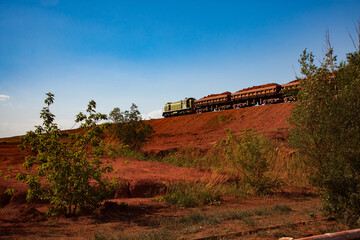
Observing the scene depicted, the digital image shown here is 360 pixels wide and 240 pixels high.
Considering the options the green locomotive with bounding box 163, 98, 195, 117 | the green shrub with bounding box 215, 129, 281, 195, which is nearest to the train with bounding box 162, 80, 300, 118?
the green locomotive with bounding box 163, 98, 195, 117

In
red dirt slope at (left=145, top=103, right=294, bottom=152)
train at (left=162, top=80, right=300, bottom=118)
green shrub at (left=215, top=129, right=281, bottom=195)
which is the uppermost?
train at (left=162, top=80, right=300, bottom=118)

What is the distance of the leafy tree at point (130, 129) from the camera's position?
15.5 meters

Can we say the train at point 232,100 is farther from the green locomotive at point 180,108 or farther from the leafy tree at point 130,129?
the leafy tree at point 130,129

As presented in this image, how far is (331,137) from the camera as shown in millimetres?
5480

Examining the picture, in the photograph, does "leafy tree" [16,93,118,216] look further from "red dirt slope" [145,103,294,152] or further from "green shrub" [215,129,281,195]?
"red dirt slope" [145,103,294,152]

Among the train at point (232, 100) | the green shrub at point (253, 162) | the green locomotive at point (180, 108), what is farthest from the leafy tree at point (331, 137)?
the green locomotive at point (180, 108)

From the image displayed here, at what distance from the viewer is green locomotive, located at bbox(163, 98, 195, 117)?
44.2 m

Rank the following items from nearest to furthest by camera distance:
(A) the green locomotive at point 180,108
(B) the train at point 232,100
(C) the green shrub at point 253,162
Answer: (C) the green shrub at point 253,162
(B) the train at point 232,100
(A) the green locomotive at point 180,108

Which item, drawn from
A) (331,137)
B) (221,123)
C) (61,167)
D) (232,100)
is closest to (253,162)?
(331,137)

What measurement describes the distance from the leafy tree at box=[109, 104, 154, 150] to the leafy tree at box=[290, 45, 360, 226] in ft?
33.7

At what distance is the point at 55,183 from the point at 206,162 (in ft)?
23.0

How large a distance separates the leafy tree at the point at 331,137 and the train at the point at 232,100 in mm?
24156

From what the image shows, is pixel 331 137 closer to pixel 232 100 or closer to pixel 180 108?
pixel 232 100

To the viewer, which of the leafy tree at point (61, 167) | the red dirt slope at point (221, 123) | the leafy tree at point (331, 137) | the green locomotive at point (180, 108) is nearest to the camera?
the leafy tree at point (331, 137)
